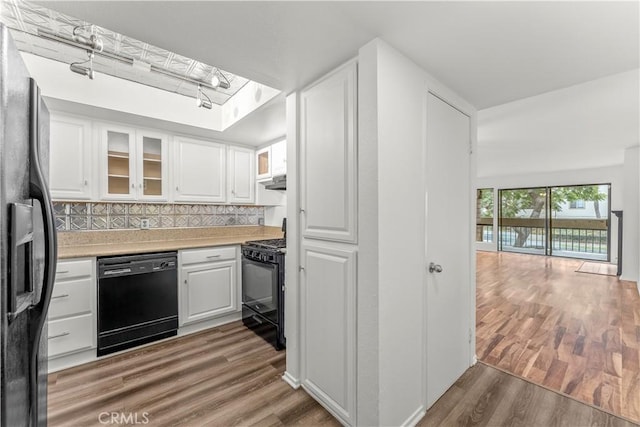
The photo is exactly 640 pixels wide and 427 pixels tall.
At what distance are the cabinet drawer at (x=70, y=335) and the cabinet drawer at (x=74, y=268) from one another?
1.15 ft

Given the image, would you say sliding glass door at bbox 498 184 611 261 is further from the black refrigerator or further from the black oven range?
the black refrigerator

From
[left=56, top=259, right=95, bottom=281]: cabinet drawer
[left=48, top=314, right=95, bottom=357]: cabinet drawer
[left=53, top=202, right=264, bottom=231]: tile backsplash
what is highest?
[left=53, top=202, right=264, bottom=231]: tile backsplash

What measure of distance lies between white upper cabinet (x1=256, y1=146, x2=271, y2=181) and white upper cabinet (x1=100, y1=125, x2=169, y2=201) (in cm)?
112

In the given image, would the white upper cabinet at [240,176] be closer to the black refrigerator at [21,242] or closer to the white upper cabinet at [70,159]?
the white upper cabinet at [70,159]

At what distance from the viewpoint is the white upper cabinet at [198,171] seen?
10.5ft

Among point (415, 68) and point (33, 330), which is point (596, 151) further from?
point (33, 330)

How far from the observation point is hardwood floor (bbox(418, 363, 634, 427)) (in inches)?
64.4

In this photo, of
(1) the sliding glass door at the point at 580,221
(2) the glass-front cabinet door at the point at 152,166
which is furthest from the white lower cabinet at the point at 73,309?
(1) the sliding glass door at the point at 580,221

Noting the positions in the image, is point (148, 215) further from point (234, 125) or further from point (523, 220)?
point (523, 220)

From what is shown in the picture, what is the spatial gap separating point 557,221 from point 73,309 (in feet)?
31.7

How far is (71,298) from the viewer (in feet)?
7.30

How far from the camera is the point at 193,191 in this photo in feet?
10.9

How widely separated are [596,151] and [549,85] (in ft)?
14.6

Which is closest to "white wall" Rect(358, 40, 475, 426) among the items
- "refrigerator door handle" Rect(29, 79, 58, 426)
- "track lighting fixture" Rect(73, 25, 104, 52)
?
"refrigerator door handle" Rect(29, 79, 58, 426)
